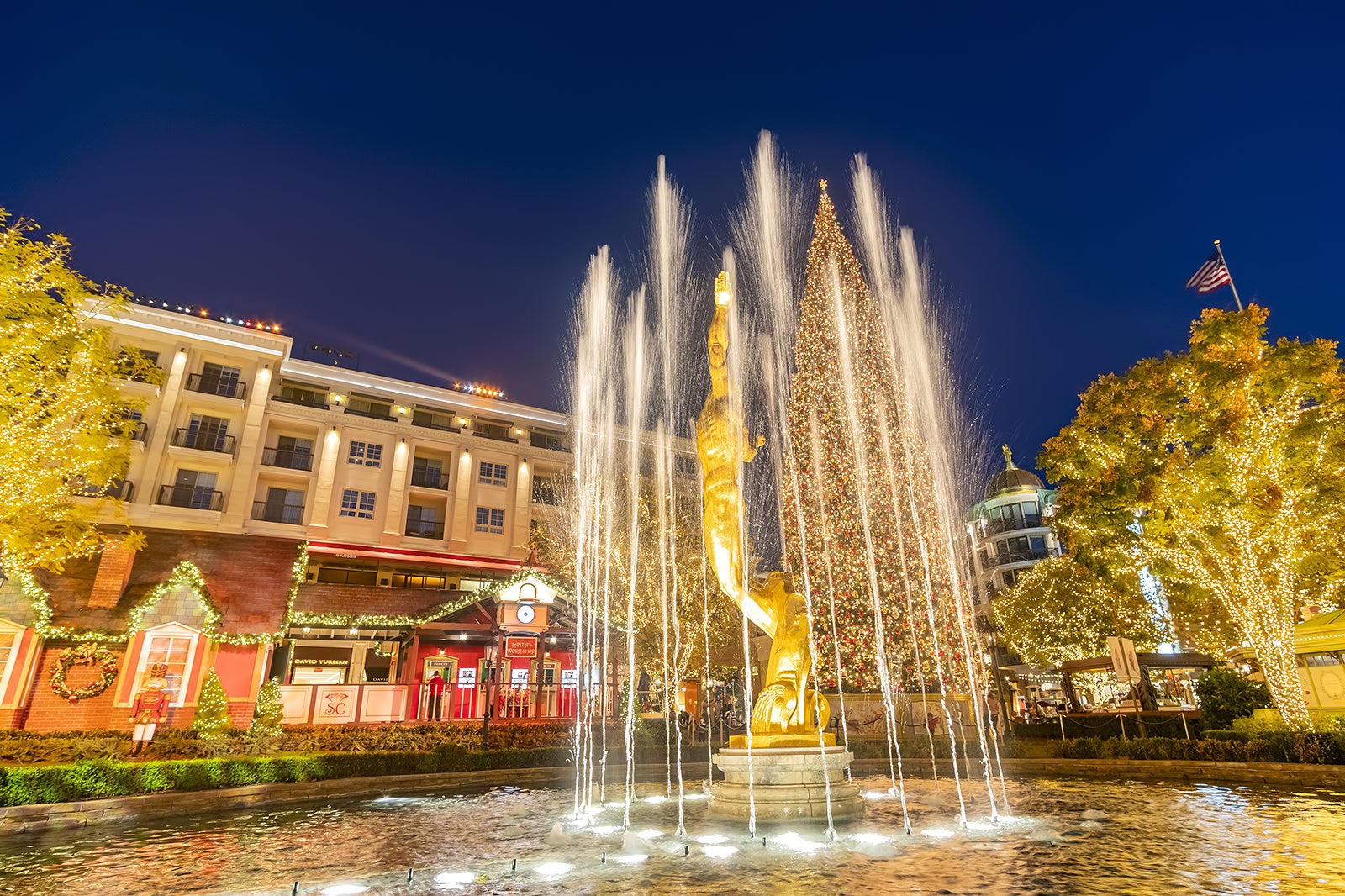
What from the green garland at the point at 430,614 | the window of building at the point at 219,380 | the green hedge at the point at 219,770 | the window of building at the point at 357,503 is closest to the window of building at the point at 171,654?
the green garland at the point at 430,614

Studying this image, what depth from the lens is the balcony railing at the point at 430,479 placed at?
42.6 meters

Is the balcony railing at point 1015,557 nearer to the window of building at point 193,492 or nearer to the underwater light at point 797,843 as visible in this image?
the underwater light at point 797,843

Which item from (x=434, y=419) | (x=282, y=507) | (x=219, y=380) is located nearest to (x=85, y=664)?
(x=282, y=507)

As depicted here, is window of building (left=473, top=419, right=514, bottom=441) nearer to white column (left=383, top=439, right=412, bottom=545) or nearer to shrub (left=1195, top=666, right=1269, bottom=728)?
white column (left=383, top=439, right=412, bottom=545)

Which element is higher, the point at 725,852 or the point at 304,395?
the point at 304,395

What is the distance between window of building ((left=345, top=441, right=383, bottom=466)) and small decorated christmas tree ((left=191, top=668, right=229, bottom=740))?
24317 millimetres

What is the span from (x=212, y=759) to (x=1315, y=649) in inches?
1146

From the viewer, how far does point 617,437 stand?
154 ft

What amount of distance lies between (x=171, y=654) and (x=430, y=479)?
22.4 m

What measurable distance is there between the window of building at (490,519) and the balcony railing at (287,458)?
34.0 ft

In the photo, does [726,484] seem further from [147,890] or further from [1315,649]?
[1315,649]

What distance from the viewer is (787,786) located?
977 cm

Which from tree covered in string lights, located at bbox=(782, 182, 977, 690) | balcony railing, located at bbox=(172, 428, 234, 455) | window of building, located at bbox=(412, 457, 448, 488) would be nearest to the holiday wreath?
balcony railing, located at bbox=(172, 428, 234, 455)

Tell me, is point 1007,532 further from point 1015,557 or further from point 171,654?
point 171,654
